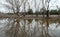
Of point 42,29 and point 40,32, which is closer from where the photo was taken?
point 40,32

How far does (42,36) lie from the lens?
10375 millimetres

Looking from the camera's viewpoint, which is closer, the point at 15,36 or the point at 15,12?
the point at 15,36

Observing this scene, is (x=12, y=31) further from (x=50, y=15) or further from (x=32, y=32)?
(x=50, y=15)

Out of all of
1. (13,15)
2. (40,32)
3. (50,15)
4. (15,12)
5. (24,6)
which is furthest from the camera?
(50,15)

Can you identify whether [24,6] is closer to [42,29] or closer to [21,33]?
[42,29]

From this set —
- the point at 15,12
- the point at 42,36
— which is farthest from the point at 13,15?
the point at 42,36

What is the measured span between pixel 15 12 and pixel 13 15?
145 centimetres

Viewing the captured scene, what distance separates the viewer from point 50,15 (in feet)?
77.2

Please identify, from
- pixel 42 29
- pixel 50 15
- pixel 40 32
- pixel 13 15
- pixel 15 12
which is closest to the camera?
pixel 40 32

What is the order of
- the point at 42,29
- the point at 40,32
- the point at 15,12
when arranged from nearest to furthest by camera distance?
1. the point at 40,32
2. the point at 42,29
3. the point at 15,12

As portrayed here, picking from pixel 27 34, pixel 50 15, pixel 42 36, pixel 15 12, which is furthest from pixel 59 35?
pixel 50 15

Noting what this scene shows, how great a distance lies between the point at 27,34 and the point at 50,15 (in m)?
13.1

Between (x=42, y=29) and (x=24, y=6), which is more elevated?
(x=24, y=6)

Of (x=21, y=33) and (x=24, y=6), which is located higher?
(x=24, y=6)
